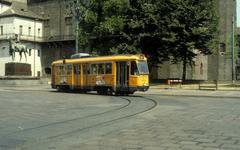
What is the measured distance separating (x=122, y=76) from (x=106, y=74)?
5.48 feet

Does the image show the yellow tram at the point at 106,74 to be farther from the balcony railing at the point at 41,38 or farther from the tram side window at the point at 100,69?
the balcony railing at the point at 41,38

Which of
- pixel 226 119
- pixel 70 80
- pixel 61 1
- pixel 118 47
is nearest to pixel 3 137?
pixel 226 119

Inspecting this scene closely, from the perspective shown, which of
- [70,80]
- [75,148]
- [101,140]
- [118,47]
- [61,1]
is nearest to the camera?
[75,148]

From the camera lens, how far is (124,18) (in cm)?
5572

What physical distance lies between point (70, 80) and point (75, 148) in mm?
29392

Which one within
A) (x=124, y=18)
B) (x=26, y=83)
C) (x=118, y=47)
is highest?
(x=124, y=18)

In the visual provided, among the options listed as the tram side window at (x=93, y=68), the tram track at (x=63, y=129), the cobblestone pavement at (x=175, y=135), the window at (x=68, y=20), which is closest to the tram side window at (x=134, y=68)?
the tram side window at (x=93, y=68)

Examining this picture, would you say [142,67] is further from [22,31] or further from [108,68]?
[22,31]

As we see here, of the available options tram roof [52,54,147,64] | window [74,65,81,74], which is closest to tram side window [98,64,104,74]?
tram roof [52,54,147,64]

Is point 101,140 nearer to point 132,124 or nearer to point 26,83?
point 132,124

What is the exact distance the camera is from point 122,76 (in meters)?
33.2

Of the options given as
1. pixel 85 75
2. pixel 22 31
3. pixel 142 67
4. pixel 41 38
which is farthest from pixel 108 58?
pixel 41 38

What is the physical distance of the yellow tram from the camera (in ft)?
107

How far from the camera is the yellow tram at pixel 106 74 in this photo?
107ft
